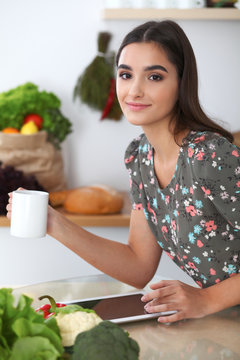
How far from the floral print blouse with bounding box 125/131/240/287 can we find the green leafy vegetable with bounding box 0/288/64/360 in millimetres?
571

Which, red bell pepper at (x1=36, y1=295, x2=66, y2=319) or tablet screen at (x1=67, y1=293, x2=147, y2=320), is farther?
tablet screen at (x1=67, y1=293, x2=147, y2=320)

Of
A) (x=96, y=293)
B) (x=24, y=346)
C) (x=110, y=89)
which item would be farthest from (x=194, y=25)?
(x=24, y=346)

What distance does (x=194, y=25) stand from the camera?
2.71 meters

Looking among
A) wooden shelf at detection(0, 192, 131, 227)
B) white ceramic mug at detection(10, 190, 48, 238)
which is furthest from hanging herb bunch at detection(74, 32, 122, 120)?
white ceramic mug at detection(10, 190, 48, 238)

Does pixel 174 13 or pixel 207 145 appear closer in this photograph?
pixel 207 145

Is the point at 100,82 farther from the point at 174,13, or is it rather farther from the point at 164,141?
the point at 164,141

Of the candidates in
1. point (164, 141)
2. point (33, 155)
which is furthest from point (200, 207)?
point (33, 155)

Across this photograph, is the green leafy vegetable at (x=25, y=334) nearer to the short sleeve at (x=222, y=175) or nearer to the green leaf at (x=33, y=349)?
the green leaf at (x=33, y=349)

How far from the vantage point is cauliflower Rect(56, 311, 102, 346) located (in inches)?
30.4

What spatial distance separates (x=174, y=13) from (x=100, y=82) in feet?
1.59

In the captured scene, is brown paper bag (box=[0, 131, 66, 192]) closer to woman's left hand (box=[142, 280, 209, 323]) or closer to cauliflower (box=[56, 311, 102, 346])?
woman's left hand (box=[142, 280, 209, 323])

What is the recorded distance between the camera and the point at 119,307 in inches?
43.7

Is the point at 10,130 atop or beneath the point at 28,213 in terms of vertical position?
beneath

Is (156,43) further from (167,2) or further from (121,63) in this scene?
(167,2)
